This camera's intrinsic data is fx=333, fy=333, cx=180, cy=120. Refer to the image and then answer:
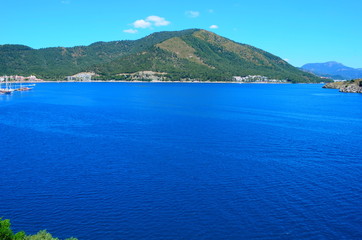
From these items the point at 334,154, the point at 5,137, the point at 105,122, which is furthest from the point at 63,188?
the point at 105,122

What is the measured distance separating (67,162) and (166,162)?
325 inches

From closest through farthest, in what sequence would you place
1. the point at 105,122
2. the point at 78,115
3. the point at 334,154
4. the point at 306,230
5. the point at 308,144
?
1. the point at 306,230
2. the point at 334,154
3. the point at 308,144
4. the point at 105,122
5. the point at 78,115

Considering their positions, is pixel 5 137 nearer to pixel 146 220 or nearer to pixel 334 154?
pixel 146 220

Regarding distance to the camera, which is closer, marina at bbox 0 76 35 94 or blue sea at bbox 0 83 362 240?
blue sea at bbox 0 83 362 240

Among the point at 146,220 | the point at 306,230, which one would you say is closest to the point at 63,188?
the point at 146,220

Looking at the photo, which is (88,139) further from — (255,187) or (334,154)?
(334,154)

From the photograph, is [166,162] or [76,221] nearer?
[76,221]

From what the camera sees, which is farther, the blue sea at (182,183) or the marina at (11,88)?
the marina at (11,88)

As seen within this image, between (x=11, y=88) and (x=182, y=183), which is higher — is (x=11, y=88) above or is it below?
above

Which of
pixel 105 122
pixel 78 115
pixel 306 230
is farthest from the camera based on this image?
pixel 78 115

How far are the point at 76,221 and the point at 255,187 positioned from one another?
11742 millimetres

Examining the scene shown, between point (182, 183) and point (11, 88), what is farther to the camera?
point (11, 88)

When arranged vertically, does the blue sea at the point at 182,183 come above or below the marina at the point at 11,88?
below

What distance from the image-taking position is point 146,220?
1805cm
